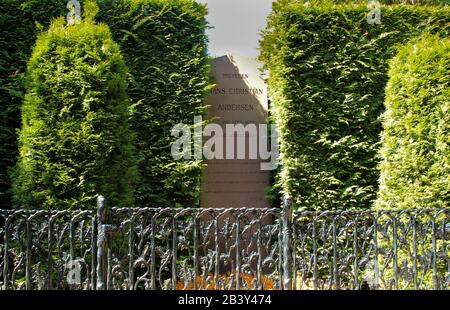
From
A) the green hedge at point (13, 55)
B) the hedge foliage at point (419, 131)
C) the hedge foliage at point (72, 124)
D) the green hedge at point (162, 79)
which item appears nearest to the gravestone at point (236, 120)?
the green hedge at point (162, 79)

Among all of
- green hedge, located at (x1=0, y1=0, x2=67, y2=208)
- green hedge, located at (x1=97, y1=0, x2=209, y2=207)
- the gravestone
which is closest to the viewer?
green hedge, located at (x1=0, y1=0, x2=67, y2=208)

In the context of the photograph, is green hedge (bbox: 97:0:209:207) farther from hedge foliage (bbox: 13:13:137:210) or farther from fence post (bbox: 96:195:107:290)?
fence post (bbox: 96:195:107:290)

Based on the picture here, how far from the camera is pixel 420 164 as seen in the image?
21.0 feet

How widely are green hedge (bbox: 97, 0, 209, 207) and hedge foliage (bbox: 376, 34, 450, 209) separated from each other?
9.97ft

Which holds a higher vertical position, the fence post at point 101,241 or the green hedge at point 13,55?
the green hedge at point 13,55

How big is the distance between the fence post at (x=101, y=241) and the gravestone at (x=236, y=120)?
369 centimetres

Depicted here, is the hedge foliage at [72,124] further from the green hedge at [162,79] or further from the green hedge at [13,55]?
the green hedge at [162,79]

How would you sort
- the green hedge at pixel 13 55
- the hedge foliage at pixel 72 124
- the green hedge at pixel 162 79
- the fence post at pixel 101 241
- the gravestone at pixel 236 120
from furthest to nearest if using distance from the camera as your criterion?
the gravestone at pixel 236 120, the green hedge at pixel 162 79, the green hedge at pixel 13 55, the hedge foliage at pixel 72 124, the fence post at pixel 101 241

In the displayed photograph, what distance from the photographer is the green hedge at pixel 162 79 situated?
766cm

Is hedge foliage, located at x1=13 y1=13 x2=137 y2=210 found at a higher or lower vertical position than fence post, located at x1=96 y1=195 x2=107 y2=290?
higher

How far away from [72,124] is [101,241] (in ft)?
6.87

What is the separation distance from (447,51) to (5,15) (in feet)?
22.5

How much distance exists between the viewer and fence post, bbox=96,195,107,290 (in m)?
4.84

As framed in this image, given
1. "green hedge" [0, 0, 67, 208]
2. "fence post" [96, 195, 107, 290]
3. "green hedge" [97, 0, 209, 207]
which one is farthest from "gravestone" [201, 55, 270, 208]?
"fence post" [96, 195, 107, 290]
